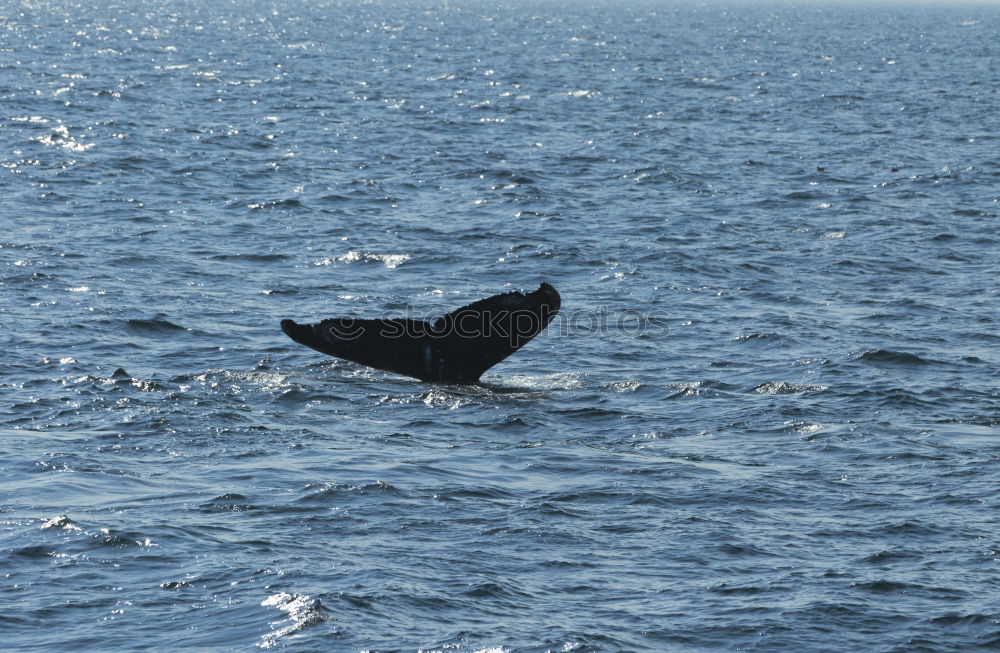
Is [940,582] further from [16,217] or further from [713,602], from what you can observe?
[16,217]

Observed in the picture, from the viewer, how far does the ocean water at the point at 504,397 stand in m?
14.7

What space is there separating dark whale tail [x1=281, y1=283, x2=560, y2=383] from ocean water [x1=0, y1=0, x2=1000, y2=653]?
0.45 m

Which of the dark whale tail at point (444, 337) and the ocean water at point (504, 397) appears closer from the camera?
the ocean water at point (504, 397)

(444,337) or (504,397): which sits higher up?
(444,337)

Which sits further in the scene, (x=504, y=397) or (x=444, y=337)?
(x=504, y=397)

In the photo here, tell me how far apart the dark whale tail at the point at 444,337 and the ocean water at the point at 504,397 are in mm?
447

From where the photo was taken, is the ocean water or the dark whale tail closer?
the ocean water

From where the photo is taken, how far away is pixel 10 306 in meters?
27.0

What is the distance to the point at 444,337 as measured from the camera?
71.9 feet

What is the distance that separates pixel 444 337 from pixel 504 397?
1249 mm

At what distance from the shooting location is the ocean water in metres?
14.7

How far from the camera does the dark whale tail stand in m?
21.2

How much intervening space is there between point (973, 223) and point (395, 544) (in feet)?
84.1

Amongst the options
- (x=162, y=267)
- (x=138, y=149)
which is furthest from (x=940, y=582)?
(x=138, y=149)
